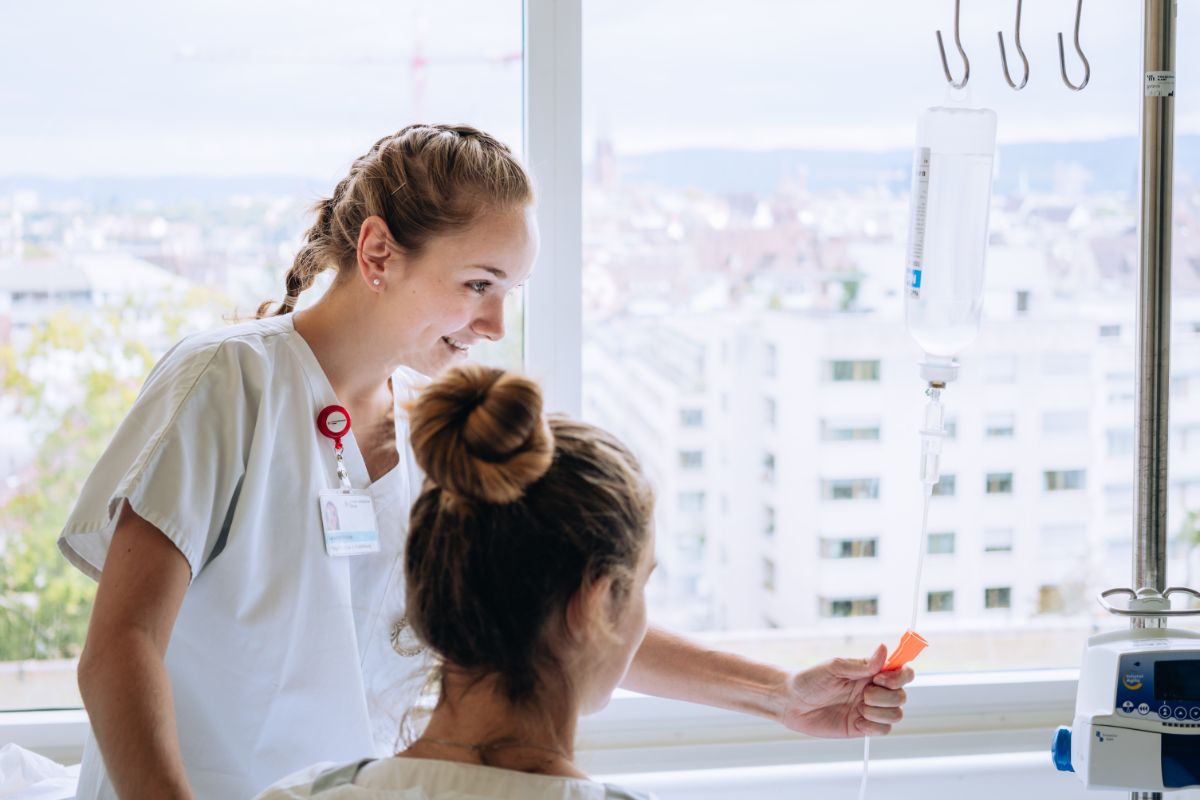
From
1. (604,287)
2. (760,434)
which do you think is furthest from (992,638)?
(604,287)

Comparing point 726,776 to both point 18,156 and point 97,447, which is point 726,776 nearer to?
point 97,447

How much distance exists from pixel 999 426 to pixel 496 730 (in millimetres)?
1408

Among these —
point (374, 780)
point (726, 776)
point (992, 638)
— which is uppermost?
point (374, 780)

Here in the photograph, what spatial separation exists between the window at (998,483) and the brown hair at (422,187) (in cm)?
112

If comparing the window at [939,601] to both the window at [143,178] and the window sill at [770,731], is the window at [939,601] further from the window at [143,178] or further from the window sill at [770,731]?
the window at [143,178]

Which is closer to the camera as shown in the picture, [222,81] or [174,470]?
[174,470]

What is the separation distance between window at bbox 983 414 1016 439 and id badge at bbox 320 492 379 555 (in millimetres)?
1213

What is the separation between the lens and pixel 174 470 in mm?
1293

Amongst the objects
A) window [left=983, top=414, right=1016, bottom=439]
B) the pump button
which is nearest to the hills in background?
window [left=983, top=414, right=1016, bottom=439]

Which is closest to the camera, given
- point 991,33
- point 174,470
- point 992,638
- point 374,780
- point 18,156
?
point 374,780

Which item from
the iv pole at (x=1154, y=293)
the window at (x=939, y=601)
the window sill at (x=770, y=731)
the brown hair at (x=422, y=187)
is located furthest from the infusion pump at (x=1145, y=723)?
the brown hair at (x=422, y=187)

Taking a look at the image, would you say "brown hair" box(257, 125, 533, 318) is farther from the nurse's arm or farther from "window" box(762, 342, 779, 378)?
"window" box(762, 342, 779, 378)

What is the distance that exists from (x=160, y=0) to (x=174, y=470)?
3.18ft

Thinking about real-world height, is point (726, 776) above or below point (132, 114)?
below
